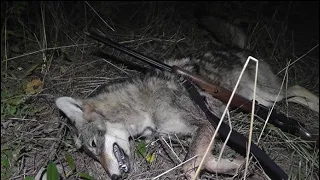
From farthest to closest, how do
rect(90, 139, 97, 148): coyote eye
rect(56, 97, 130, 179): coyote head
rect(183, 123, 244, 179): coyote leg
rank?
rect(90, 139, 97, 148): coyote eye, rect(56, 97, 130, 179): coyote head, rect(183, 123, 244, 179): coyote leg

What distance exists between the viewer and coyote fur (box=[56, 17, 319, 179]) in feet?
10.5

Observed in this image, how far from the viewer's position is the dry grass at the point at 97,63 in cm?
324

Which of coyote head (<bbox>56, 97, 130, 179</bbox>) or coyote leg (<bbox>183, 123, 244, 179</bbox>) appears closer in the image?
coyote leg (<bbox>183, 123, 244, 179</bbox>)

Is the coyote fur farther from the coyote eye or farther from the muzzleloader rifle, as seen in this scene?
the muzzleloader rifle

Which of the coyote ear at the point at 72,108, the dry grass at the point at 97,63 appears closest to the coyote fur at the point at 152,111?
the coyote ear at the point at 72,108

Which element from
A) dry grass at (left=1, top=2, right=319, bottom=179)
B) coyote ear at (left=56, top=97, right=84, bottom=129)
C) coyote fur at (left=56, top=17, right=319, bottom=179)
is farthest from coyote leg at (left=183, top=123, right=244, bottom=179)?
coyote ear at (left=56, top=97, right=84, bottom=129)

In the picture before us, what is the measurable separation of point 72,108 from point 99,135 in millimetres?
354

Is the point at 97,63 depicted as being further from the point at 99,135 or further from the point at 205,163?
the point at 205,163

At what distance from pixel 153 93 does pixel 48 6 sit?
2.12 meters

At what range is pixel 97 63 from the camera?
4453 mm

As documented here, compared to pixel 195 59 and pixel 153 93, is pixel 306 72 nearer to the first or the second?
pixel 195 59

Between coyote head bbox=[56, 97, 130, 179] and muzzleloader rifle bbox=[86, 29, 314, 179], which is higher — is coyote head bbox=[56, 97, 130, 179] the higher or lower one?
the lower one

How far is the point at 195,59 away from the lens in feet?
13.4

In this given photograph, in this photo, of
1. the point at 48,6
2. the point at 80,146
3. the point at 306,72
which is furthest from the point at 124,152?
the point at 306,72
